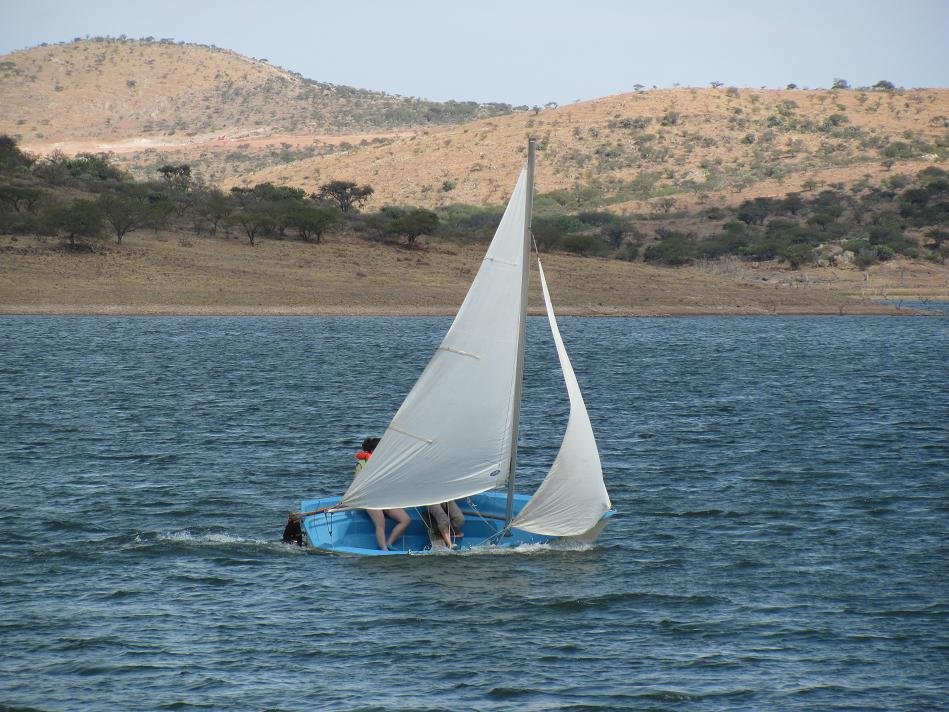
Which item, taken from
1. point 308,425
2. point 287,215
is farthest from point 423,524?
point 287,215

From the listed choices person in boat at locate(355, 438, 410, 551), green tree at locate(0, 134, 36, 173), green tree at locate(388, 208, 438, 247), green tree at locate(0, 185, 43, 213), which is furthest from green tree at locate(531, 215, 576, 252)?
person in boat at locate(355, 438, 410, 551)

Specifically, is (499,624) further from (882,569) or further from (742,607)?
(882,569)

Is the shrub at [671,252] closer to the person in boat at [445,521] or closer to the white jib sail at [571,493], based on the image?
the person in boat at [445,521]

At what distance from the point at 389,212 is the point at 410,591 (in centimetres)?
7923

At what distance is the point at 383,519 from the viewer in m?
19.3

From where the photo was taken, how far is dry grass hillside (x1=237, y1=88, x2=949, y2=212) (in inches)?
5128

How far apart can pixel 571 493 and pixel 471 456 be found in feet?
5.01

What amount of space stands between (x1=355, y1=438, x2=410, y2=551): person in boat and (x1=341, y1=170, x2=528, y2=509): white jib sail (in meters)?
0.25

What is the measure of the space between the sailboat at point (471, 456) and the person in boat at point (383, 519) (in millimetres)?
177

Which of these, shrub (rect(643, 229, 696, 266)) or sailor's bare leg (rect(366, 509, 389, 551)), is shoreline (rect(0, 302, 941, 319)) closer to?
shrub (rect(643, 229, 696, 266))

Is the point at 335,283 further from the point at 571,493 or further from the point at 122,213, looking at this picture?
the point at 571,493

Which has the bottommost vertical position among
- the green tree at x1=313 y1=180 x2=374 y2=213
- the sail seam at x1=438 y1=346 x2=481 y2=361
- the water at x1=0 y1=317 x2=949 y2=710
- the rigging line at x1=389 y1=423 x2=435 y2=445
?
the water at x1=0 y1=317 x2=949 y2=710

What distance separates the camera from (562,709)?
1348 cm

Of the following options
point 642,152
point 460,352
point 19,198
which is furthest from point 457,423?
point 642,152
